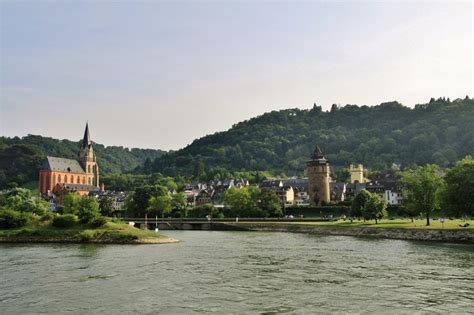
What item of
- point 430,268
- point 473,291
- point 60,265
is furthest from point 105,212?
point 473,291

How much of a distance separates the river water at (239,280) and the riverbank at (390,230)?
8.11 metres

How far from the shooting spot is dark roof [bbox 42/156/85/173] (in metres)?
183

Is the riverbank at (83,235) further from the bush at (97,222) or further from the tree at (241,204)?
the tree at (241,204)

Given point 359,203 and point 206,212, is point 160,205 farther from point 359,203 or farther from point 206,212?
point 359,203

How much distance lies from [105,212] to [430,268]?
8983 centimetres

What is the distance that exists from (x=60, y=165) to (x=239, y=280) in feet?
551

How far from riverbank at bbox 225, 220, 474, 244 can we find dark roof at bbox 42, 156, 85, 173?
116 m

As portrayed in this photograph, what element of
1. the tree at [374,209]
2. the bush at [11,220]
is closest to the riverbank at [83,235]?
the bush at [11,220]

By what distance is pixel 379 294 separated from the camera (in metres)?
29.4

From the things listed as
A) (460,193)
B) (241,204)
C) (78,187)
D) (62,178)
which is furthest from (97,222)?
(62,178)

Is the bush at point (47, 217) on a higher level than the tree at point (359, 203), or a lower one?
lower

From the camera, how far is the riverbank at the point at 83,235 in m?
64.5

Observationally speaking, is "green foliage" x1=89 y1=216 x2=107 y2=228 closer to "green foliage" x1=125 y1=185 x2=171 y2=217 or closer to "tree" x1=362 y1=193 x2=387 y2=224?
"tree" x1=362 y1=193 x2=387 y2=224

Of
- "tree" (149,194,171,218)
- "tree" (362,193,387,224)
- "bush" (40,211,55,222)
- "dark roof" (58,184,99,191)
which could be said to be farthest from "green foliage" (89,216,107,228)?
"dark roof" (58,184,99,191)
